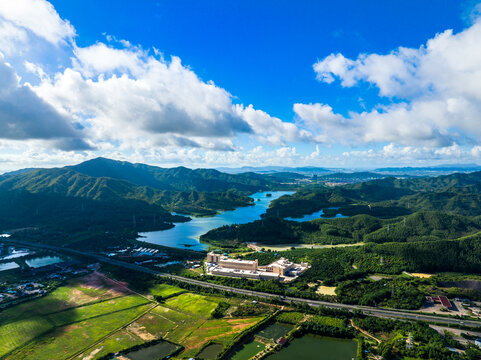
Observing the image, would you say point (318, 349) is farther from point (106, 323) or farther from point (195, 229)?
point (195, 229)

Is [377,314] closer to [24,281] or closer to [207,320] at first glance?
[207,320]

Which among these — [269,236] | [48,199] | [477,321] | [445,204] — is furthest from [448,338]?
[48,199]

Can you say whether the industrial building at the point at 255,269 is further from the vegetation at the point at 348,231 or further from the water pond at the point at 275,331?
the vegetation at the point at 348,231

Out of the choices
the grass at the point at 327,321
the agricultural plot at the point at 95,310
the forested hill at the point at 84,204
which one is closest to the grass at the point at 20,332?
the agricultural plot at the point at 95,310

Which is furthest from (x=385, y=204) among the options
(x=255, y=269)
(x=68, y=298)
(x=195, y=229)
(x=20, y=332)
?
(x=20, y=332)

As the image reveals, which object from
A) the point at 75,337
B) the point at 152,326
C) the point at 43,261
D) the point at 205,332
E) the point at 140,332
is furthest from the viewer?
the point at 43,261

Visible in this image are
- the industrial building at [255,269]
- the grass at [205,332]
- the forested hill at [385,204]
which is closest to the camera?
the grass at [205,332]

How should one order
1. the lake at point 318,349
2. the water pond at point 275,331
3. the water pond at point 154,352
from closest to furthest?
A: the lake at point 318,349, the water pond at point 154,352, the water pond at point 275,331
